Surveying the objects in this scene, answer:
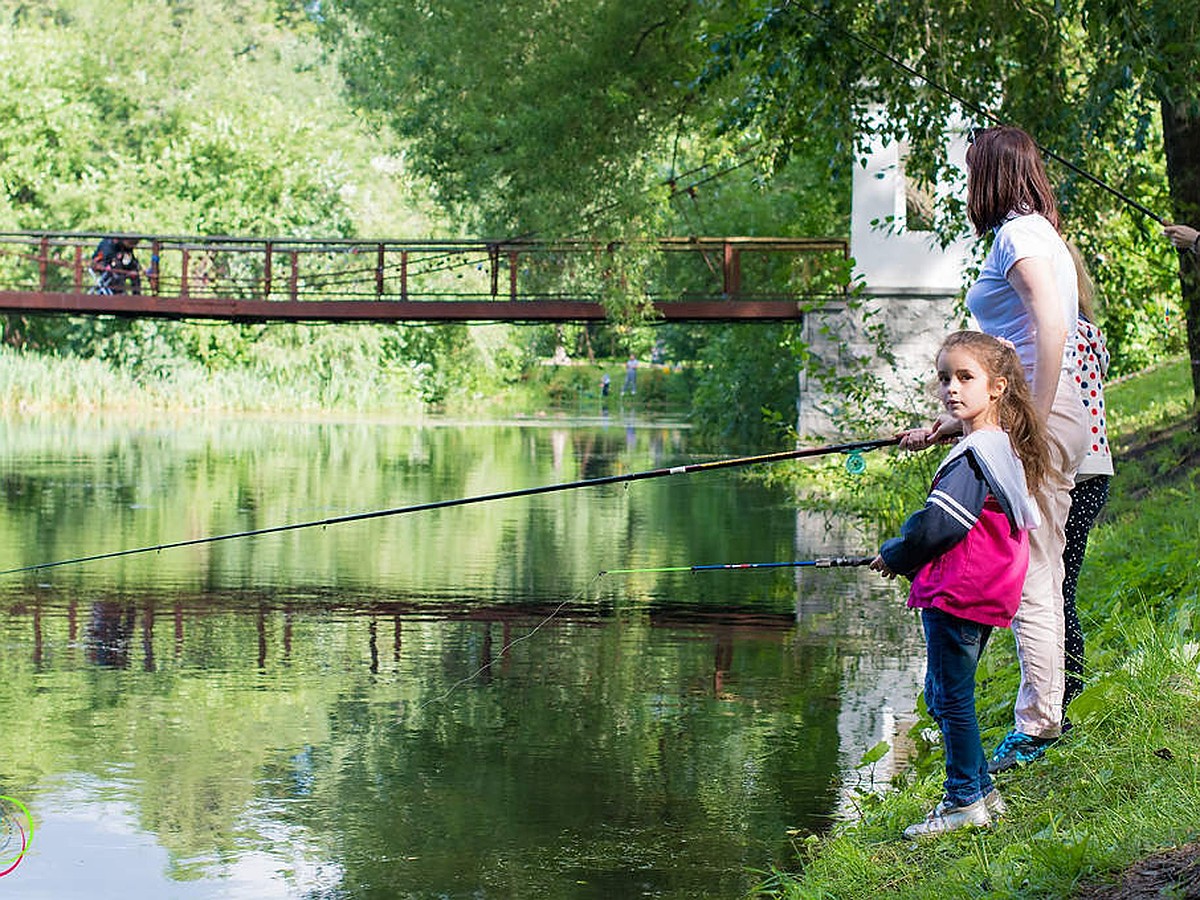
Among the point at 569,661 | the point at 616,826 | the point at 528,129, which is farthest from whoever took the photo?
the point at 528,129

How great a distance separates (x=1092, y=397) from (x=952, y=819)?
133 centimetres

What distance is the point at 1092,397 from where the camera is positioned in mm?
5539

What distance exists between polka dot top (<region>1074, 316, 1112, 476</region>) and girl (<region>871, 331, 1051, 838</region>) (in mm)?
504

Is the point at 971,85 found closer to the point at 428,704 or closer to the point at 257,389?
the point at 428,704

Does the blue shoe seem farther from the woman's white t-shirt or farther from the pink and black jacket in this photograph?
the woman's white t-shirt

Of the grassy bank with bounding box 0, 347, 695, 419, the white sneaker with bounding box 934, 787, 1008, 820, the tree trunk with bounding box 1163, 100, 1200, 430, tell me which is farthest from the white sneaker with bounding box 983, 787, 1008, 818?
the grassy bank with bounding box 0, 347, 695, 419

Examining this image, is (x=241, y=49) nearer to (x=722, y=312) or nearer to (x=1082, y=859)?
(x=722, y=312)

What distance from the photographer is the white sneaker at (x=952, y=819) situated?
4.96 metres

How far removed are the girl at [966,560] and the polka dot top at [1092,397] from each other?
19.8 inches

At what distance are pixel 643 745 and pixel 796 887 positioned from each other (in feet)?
7.45

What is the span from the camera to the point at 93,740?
7.02 m

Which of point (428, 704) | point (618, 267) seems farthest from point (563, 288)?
point (428, 704)

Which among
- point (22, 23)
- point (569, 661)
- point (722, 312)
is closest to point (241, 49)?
point (22, 23)

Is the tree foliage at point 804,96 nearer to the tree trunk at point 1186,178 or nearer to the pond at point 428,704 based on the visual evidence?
the tree trunk at point 1186,178
